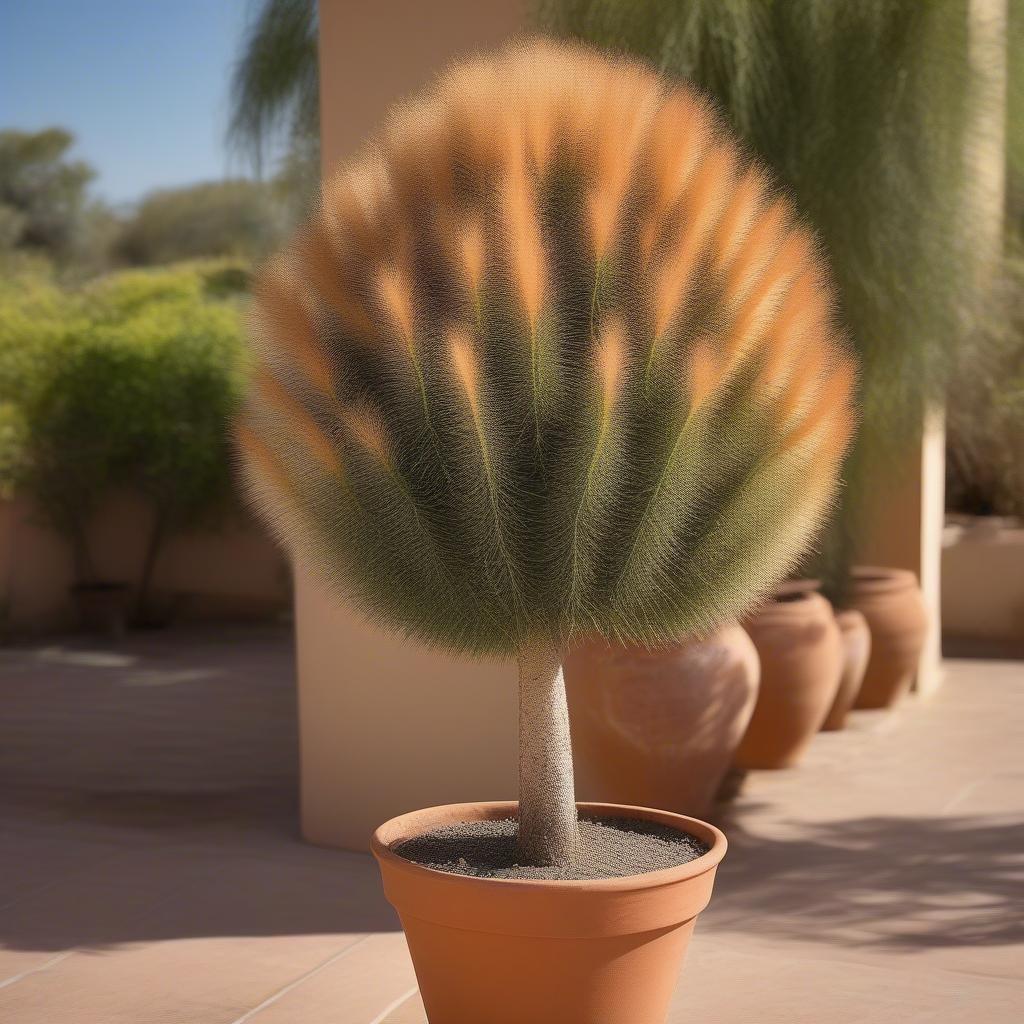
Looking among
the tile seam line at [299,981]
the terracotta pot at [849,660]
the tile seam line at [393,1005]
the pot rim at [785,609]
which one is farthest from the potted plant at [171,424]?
the tile seam line at [393,1005]

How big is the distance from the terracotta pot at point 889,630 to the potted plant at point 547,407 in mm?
4254

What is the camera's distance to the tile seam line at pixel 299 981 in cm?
359

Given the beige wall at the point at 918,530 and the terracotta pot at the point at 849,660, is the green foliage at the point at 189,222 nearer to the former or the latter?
the beige wall at the point at 918,530

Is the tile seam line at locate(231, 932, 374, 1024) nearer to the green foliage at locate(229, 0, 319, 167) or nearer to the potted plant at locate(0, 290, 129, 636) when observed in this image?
the green foliage at locate(229, 0, 319, 167)

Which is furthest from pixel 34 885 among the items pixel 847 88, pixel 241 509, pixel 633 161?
pixel 241 509

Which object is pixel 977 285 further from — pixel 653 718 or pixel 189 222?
pixel 189 222

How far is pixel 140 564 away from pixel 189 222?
2365 centimetres

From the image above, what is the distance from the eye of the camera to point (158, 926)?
4.25m

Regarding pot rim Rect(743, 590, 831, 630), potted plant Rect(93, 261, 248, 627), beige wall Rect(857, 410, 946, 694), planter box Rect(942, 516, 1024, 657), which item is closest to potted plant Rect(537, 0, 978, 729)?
pot rim Rect(743, 590, 831, 630)

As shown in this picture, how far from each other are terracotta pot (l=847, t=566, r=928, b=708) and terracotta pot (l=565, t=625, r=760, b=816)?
208 centimetres

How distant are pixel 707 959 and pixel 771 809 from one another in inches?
65.3

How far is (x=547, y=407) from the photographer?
2771 mm

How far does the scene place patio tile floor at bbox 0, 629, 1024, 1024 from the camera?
3.69 meters

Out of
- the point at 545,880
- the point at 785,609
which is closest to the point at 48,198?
the point at 785,609
